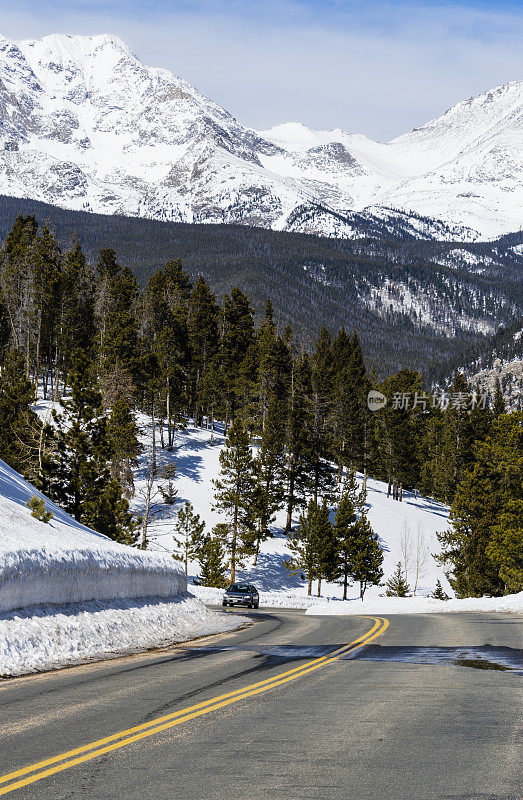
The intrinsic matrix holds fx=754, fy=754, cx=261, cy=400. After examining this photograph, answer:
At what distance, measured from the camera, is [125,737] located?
721 cm

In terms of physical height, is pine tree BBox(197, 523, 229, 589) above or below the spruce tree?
below

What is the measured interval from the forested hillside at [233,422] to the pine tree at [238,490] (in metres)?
0.16

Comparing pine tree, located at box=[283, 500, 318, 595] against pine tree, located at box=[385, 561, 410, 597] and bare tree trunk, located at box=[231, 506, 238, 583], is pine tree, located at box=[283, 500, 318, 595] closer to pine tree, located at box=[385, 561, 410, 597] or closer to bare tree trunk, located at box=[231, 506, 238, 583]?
bare tree trunk, located at box=[231, 506, 238, 583]

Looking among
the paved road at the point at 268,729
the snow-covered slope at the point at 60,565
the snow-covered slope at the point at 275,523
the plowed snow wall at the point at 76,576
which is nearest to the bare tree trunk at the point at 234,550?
the snow-covered slope at the point at 275,523

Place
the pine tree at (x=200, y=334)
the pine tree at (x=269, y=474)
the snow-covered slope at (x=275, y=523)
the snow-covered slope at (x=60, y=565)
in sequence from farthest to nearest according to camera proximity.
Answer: the pine tree at (x=200, y=334) < the pine tree at (x=269, y=474) < the snow-covered slope at (x=275, y=523) < the snow-covered slope at (x=60, y=565)

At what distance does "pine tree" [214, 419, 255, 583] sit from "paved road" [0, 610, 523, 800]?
45.4 meters

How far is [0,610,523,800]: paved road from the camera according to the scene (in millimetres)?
5816

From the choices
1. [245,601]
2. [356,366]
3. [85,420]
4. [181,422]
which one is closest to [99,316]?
[181,422]

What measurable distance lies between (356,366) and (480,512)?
178ft

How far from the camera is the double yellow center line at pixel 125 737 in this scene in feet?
19.6

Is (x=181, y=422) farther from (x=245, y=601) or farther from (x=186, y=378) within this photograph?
(x=245, y=601)

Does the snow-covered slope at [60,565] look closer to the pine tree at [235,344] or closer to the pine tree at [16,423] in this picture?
the pine tree at [16,423]

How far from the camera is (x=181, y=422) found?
263 ft

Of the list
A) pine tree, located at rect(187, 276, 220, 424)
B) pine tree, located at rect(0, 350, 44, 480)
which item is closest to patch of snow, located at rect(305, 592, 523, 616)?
pine tree, located at rect(0, 350, 44, 480)
